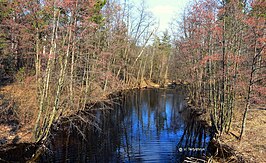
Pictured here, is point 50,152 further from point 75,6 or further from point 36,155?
point 75,6

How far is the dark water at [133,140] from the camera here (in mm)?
9633

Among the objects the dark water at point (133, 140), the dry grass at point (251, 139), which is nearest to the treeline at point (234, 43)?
the dry grass at point (251, 139)

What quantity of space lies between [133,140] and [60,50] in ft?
20.2

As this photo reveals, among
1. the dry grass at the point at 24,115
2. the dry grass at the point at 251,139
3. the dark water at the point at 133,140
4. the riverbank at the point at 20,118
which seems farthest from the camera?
the dry grass at the point at 24,115

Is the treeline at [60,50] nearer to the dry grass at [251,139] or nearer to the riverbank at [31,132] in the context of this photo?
the riverbank at [31,132]

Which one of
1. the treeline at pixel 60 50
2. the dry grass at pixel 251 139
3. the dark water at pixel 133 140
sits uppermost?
the treeline at pixel 60 50

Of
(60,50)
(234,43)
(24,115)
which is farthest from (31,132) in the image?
(234,43)

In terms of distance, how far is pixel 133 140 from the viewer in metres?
11.9

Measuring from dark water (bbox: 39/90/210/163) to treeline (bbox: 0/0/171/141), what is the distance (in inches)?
65.1

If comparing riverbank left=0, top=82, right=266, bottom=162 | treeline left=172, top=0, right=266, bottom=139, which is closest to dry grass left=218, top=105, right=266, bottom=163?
riverbank left=0, top=82, right=266, bottom=162

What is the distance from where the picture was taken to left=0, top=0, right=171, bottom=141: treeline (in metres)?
9.98

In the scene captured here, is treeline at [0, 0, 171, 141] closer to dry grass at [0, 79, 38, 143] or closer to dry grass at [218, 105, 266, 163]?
dry grass at [0, 79, 38, 143]

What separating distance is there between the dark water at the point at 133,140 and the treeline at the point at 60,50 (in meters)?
1.65

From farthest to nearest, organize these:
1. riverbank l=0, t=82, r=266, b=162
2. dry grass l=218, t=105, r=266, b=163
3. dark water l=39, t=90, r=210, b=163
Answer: dark water l=39, t=90, r=210, b=163 < riverbank l=0, t=82, r=266, b=162 < dry grass l=218, t=105, r=266, b=163
